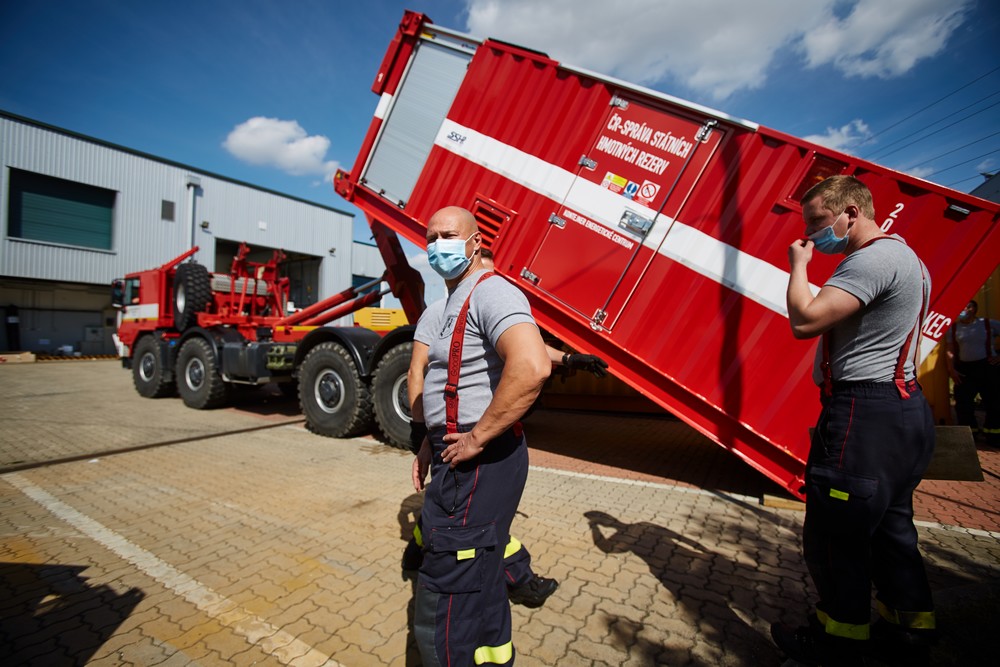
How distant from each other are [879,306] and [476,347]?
1.50 metres

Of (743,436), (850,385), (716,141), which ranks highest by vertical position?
(716,141)

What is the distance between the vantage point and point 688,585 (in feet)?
8.78

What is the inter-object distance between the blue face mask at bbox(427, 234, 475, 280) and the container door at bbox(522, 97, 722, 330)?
8.73ft

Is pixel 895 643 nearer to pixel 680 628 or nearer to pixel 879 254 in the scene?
pixel 680 628

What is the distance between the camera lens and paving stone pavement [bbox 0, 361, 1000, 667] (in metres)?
2.17

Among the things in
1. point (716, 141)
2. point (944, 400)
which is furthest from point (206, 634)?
point (944, 400)

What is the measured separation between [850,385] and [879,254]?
0.50 meters

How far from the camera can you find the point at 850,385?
1771 mm

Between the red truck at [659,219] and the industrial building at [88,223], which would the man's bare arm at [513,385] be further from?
the industrial building at [88,223]

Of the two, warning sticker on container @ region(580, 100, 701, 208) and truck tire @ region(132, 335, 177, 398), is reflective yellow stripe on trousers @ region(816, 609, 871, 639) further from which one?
truck tire @ region(132, 335, 177, 398)

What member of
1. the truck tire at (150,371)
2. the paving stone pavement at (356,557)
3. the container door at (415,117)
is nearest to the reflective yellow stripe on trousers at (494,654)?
the paving stone pavement at (356,557)

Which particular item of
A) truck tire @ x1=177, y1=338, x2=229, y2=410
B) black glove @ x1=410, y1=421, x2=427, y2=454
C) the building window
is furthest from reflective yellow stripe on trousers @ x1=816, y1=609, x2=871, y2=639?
the building window

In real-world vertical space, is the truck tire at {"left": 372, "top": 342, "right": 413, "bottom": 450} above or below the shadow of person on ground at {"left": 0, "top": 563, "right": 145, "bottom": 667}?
above

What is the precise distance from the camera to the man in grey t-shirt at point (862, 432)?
5.50 ft
